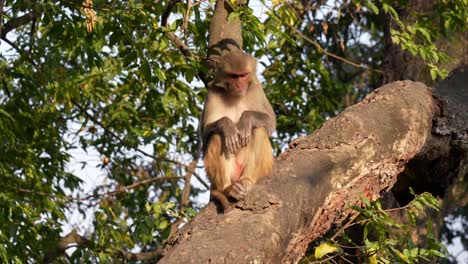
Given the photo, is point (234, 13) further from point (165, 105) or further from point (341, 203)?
point (165, 105)

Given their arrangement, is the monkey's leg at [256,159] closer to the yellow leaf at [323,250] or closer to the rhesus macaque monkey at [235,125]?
the rhesus macaque monkey at [235,125]

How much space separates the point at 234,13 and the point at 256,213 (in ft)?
6.34

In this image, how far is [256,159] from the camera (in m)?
4.90

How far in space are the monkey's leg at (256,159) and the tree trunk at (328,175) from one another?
46 cm

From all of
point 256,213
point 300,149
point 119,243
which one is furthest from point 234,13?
point 119,243

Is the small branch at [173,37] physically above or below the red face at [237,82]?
above

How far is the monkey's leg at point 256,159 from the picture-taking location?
4.61 m

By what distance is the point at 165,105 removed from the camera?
8219mm

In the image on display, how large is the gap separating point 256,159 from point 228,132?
1.17 ft

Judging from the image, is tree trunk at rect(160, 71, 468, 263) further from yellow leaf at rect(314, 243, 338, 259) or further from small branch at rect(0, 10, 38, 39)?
small branch at rect(0, 10, 38, 39)

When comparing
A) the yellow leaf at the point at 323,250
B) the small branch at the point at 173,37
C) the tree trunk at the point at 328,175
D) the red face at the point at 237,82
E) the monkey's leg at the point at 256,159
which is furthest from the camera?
the small branch at the point at 173,37

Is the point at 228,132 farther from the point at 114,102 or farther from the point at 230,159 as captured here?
the point at 114,102

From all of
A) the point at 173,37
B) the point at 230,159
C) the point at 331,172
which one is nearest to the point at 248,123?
the point at 230,159

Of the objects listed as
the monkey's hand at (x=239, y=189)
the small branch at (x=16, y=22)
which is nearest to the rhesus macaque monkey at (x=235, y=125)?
the monkey's hand at (x=239, y=189)
